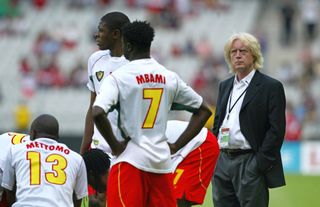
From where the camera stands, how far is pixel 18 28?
3198 cm

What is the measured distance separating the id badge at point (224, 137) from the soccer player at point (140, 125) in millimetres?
1433

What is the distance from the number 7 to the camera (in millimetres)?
7475

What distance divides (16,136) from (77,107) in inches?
818

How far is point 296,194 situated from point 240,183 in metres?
9.08

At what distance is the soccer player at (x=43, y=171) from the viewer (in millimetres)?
7555

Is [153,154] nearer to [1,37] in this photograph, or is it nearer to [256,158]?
[256,158]

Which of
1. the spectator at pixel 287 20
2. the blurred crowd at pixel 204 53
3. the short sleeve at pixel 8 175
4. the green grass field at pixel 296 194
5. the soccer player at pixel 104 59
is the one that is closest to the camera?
the short sleeve at pixel 8 175

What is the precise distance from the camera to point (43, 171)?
24.9 feet

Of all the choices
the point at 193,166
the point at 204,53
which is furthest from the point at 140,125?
the point at 204,53

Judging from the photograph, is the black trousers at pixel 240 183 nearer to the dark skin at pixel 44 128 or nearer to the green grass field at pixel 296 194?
the dark skin at pixel 44 128

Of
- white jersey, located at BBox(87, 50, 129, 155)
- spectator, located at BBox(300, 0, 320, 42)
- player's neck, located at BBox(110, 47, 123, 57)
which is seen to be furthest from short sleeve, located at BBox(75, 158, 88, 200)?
spectator, located at BBox(300, 0, 320, 42)

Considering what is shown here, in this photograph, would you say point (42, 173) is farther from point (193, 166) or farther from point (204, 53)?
point (204, 53)

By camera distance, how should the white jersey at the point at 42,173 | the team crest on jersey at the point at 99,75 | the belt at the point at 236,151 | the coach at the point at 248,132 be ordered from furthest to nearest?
the belt at the point at 236,151, the coach at the point at 248,132, the team crest on jersey at the point at 99,75, the white jersey at the point at 42,173

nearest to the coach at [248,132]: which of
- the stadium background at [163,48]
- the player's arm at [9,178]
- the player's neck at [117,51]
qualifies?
the player's neck at [117,51]
